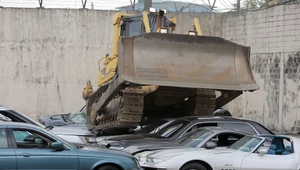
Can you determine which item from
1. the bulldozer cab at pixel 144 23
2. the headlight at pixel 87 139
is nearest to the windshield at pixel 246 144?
the headlight at pixel 87 139

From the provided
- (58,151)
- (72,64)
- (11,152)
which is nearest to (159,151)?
(58,151)

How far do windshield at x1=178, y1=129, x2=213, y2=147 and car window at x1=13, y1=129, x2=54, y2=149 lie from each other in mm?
3169

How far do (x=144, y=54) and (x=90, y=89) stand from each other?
452 centimetres

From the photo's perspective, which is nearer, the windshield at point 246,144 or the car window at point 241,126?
the windshield at point 246,144

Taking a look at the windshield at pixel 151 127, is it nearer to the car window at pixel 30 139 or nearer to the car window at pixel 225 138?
the car window at pixel 225 138

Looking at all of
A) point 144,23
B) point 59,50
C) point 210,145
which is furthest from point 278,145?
point 59,50

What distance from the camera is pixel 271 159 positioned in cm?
1031

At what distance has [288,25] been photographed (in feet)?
66.4

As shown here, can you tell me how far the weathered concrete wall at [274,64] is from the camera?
19906mm

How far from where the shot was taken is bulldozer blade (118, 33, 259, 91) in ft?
44.1

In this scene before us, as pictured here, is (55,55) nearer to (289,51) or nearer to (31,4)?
(31,4)

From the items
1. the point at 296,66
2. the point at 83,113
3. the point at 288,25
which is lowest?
the point at 83,113

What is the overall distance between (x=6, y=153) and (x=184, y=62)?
623 centimetres

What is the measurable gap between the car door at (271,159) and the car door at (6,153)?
3970 mm
